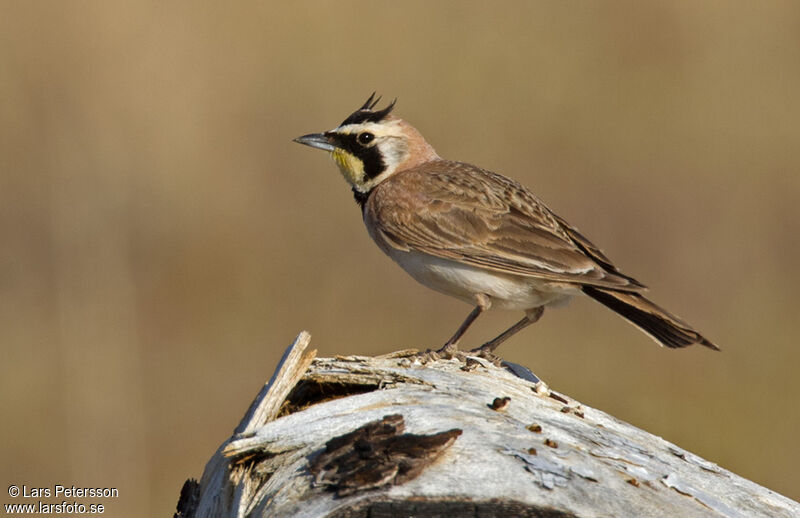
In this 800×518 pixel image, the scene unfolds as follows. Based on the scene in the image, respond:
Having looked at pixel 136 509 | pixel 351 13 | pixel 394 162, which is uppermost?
pixel 351 13

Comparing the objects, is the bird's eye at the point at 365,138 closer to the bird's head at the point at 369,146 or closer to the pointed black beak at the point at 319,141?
the bird's head at the point at 369,146

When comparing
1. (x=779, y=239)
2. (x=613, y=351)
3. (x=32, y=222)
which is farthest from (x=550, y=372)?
(x=32, y=222)

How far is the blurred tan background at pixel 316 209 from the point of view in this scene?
10484 mm

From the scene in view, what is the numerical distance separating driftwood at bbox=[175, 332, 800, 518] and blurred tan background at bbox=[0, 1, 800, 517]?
4.58m

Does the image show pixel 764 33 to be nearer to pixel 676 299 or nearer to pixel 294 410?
pixel 676 299

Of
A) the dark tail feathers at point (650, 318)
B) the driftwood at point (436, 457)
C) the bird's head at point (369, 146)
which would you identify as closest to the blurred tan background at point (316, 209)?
the bird's head at point (369, 146)

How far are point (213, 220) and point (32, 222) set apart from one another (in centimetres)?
184

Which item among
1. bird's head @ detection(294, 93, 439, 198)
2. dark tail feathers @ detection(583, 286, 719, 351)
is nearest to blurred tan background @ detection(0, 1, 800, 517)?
bird's head @ detection(294, 93, 439, 198)

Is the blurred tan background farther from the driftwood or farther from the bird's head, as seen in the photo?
the driftwood

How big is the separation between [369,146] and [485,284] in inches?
59.2

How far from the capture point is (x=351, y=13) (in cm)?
1440

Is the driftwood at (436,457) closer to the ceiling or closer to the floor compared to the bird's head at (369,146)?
closer to the floor

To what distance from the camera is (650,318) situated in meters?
6.19

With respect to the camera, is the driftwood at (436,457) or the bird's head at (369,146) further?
the bird's head at (369,146)
